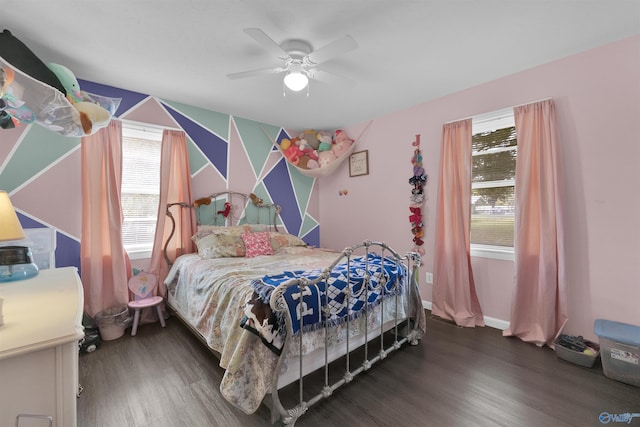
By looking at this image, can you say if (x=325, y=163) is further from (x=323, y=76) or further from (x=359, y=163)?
(x=323, y=76)

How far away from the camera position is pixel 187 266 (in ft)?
8.96

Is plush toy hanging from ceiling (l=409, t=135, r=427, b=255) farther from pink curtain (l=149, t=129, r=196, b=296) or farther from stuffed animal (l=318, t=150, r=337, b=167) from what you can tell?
pink curtain (l=149, t=129, r=196, b=296)

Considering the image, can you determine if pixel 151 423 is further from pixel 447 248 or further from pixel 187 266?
pixel 447 248

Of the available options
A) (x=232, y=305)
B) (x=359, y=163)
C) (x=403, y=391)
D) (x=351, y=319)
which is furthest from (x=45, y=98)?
(x=359, y=163)

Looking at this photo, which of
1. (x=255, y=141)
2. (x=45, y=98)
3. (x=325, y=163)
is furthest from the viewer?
(x=325, y=163)

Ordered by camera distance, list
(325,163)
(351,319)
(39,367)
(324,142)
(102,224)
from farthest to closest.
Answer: (324,142) < (325,163) < (102,224) < (351,319) < (39,367)

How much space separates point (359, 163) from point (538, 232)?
2298 millimetres

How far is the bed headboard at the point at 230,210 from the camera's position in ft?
10.9

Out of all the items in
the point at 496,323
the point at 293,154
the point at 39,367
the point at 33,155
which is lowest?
the point at 496,323

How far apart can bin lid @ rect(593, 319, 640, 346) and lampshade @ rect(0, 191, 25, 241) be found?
3990 mm

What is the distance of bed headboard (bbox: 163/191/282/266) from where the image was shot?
332cm

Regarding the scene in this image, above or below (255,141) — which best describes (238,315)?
below

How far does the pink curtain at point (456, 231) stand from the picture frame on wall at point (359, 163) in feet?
3.71

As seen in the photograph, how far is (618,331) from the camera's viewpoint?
200 cm
